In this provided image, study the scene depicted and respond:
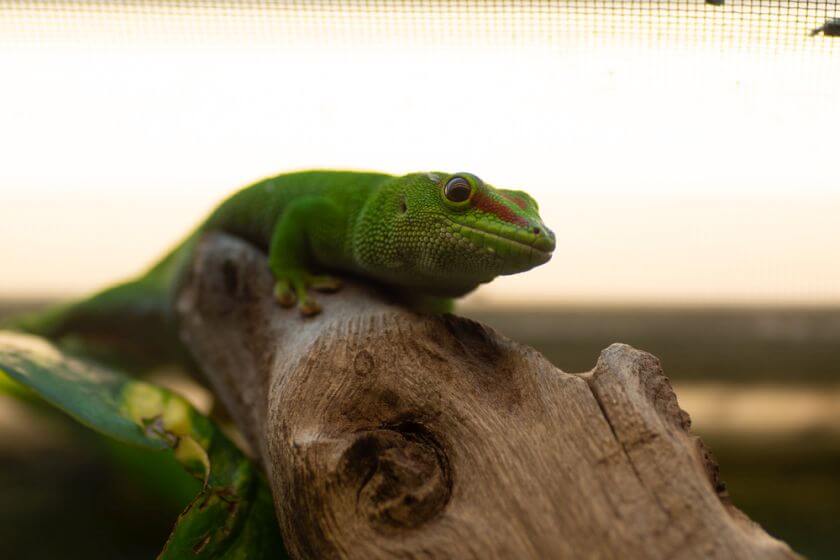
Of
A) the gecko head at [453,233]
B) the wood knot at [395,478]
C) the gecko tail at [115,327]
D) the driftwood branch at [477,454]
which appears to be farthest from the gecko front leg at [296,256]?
the gecko tail at [115,327]

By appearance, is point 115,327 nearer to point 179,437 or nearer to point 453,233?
point 179,437

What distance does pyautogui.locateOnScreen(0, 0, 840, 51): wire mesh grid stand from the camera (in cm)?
118

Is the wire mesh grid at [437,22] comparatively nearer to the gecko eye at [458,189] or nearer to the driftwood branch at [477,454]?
the gecko eye at [458,189]

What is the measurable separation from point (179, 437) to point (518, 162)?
3.39 ft

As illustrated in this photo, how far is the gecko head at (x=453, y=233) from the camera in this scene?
1189 millimetres

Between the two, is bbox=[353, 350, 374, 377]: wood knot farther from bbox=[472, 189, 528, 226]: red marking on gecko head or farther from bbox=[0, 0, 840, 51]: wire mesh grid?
bbox=[0, 0, 840, 51]: wire mesh grid

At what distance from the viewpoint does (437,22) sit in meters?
1.51

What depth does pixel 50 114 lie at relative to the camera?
198 cm

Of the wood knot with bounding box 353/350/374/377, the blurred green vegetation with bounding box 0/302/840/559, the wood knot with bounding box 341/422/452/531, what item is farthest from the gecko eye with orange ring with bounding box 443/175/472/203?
the blurred green vegetation with bounding box 0/302/840/559

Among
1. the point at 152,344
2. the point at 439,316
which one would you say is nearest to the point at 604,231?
the point at 439,316

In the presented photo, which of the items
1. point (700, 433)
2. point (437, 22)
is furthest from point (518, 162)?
point (700, 433)

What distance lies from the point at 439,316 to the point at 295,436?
38 centimetres

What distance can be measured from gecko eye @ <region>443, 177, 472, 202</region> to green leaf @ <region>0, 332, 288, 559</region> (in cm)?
69

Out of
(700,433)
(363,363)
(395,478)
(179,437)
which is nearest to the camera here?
(395,478)
